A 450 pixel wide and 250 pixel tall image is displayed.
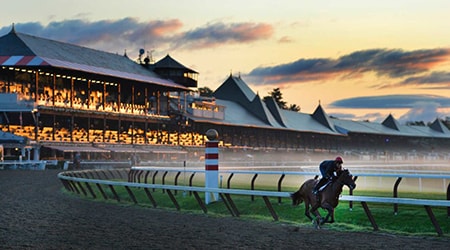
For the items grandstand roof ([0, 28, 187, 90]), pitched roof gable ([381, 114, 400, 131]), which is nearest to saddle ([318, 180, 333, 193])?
grandstand roof ([0, 28, 187, 90])

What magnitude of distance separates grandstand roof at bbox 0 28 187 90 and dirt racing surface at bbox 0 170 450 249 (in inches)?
1624

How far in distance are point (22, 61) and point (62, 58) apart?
528 centimetres

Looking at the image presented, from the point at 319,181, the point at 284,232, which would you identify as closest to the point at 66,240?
the point at 284,232

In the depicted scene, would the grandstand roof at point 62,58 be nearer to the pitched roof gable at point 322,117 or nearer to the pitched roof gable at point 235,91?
the pitched roof gable at point 235,91

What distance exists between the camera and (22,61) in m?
55.9

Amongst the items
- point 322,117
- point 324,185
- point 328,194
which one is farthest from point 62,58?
point 322,117

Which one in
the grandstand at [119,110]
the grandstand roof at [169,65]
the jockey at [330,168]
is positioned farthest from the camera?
the grandstand roof at [169,65]

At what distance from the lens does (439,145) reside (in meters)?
141

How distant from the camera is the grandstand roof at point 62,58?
56.4 metres

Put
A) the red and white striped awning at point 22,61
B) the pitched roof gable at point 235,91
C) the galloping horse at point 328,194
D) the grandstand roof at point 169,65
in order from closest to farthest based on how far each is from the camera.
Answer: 1. the galloping horse at point 328,194
2. the red and white striped awning at point 22,61
3. the grandstand roof at point 169,65
4. the pitched roof gable at point 235,91

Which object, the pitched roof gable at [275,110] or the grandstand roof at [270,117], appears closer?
the grandstand roof at [270,117]

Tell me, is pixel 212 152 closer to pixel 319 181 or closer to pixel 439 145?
pixel 319 181

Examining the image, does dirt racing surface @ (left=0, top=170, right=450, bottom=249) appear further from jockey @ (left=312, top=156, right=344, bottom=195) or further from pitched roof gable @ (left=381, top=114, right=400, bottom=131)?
pitched roof gable @ (left=381, top=114, right=400, bottom=131)

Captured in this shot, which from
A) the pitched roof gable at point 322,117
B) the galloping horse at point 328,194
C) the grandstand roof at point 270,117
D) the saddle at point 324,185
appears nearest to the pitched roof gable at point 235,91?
the grandstand roof at point 270,117
